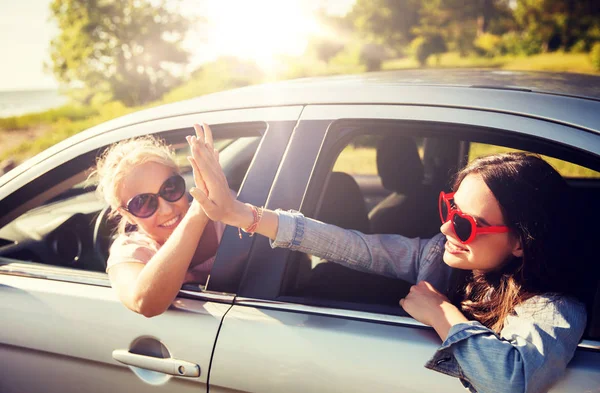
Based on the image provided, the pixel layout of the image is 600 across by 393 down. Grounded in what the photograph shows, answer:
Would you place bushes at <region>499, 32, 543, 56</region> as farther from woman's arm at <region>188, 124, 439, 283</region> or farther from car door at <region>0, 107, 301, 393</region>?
car door at <region>0, 107, 301, 393</region>

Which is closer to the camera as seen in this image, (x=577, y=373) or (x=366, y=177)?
(x=577, y=373)

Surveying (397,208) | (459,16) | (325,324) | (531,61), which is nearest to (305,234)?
(325,324)

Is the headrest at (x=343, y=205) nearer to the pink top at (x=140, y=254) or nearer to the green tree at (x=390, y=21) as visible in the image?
the pink top at (x=140, y=254)

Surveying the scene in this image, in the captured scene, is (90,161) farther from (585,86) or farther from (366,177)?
(366,177)

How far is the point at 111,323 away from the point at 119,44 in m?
24.9

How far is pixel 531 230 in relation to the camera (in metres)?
1.24

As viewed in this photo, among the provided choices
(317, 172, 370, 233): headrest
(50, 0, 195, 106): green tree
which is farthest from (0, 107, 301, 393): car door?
(50, 0, 195, 106): green tree

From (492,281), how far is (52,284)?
1.40 meters

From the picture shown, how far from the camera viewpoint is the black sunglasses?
1662 mm

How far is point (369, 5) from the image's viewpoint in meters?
39.0

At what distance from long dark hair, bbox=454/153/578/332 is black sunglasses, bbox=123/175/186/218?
3.27 ft

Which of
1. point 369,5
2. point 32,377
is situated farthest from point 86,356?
point 369,5

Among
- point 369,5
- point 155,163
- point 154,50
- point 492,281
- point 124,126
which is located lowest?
point 492,281

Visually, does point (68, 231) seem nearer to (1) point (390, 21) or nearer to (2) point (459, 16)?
(2) point (459, 16)
